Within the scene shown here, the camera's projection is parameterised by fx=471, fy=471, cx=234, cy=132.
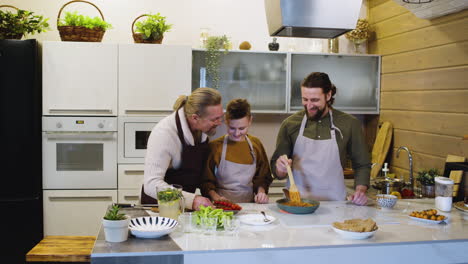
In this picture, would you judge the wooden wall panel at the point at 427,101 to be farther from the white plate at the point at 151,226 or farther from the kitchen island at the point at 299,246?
the white plate at the point at 151,226

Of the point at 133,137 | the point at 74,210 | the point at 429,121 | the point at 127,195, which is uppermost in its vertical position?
the point at 429,121

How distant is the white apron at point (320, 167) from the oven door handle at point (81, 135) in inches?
64.7

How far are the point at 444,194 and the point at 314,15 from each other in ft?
3.62

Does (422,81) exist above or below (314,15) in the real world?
below

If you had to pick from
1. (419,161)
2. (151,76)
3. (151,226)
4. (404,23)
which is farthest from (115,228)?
(404,23)

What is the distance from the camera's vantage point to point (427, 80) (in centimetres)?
360

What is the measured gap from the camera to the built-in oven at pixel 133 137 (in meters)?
3.76

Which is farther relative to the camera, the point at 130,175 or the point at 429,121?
the point at 130,175

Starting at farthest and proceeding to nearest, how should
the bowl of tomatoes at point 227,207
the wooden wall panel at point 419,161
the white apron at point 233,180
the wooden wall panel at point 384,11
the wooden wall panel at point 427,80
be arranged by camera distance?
the wooden wall panel at point 384,11 < the wooden wall panel at point 419,161 < the wooden wall panel at point 427,80 < the white apron at point 233,180 < the bowl of tomatoes at point 227,207

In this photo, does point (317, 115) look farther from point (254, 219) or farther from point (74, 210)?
point (74, 210)

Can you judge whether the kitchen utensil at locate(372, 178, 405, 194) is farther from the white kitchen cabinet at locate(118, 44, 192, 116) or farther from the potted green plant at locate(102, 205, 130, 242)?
the potted green plant at locate(102, 205, 130, 242)

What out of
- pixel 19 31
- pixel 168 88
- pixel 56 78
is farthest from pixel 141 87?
pixel 19 31

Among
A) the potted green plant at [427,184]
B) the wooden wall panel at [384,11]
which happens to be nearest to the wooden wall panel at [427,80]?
the wooden wall panel at [384,11]

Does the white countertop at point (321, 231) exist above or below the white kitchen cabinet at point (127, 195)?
above
